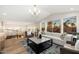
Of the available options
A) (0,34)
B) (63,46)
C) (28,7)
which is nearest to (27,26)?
(28,7)

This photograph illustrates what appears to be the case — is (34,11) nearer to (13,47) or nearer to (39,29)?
(39,29)

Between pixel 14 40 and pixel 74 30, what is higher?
pixel 74 30

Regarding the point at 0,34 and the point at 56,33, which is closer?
the point at 0,34

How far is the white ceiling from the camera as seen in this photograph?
162 centimetres

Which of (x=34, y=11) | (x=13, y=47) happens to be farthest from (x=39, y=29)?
(x=13, y=47)

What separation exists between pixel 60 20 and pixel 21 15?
2.77ft

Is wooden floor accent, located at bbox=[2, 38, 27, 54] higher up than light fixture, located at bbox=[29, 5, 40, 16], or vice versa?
light fixture, located at bbox=[29, 5, 40, 16]

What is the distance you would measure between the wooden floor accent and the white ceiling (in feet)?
1.50

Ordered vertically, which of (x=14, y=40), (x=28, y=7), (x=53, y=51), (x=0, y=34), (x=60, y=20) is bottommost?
(x=53, y=51)

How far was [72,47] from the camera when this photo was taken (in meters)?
1.67

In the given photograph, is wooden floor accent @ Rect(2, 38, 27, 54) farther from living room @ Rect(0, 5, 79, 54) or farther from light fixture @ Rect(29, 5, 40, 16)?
light fixture @ Rect(29, 5, 40, 16)

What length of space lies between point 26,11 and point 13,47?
80 cm

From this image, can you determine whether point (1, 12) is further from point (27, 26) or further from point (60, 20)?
point (60, 20)

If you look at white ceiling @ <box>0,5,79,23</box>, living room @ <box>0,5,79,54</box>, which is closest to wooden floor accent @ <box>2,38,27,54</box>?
living room @ <box>0,5,79,54</box>
